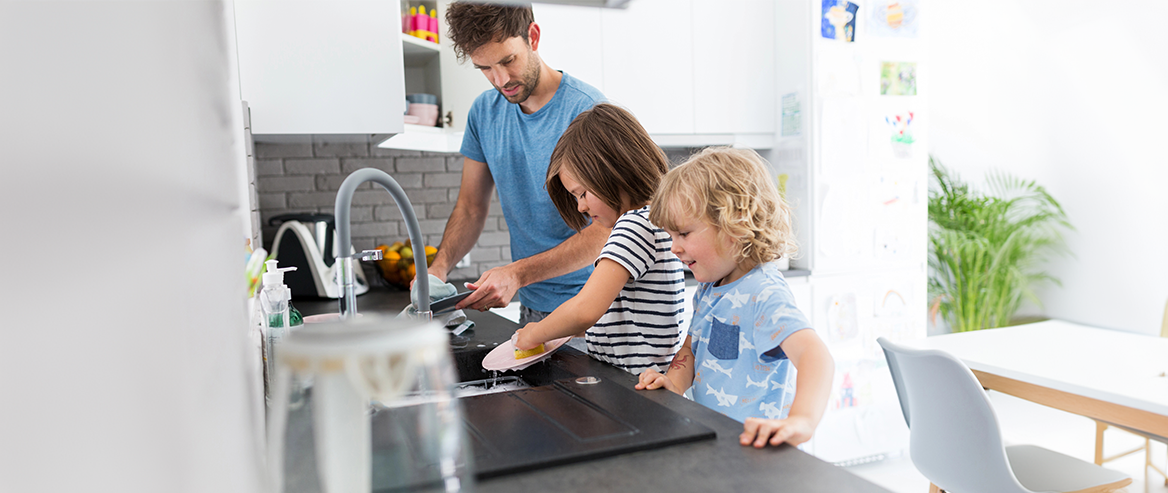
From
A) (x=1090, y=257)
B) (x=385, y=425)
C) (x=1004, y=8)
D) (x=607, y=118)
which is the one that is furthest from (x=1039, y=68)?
(x=385, y=425)

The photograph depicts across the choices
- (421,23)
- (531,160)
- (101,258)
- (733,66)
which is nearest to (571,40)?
(421,23)

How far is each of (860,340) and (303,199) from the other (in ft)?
8.03

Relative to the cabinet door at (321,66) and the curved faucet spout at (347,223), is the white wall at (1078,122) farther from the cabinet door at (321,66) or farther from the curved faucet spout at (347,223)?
the curved faucet spout at (347,223)

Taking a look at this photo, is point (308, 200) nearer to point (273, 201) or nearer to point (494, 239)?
point (273, 201)

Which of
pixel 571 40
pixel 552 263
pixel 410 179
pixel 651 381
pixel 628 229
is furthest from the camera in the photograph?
pixel 410 179

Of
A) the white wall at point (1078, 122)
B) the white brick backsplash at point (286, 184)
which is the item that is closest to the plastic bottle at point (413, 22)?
the white brick backsplash at point (286, 184)

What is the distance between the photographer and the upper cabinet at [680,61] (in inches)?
112

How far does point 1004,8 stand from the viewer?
4363 millimetres

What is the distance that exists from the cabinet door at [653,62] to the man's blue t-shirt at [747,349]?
1875mm

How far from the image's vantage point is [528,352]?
3.81 feet

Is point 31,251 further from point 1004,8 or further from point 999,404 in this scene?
point 1004,8

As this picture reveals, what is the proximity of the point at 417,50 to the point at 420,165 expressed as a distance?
1.94 ft

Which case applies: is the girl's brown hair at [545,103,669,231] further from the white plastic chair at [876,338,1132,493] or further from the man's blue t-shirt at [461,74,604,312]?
the white plastic chair at [876,338,1132,493]

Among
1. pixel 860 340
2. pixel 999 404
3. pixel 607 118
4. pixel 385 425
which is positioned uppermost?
pixel 607 118
